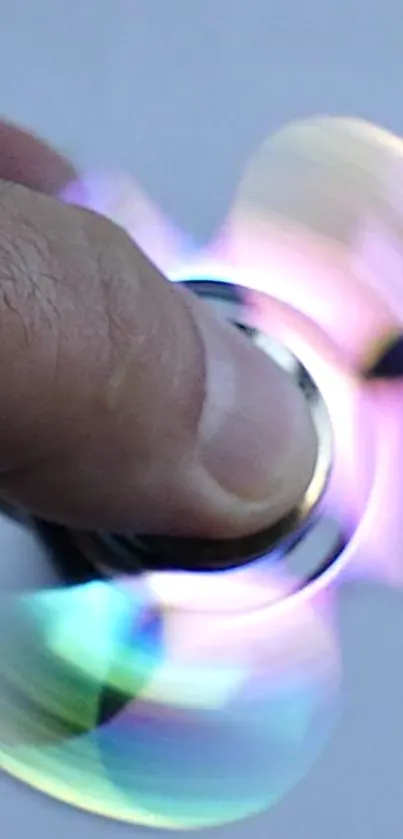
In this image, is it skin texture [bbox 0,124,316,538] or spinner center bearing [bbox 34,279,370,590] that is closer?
skin texture [bbox 0,124,316,538]

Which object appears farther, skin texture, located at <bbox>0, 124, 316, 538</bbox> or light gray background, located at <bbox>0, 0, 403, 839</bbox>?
light gray background, located at <bbox>0, 0, 403, 839</bbox>

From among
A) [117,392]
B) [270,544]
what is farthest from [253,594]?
[117,392]

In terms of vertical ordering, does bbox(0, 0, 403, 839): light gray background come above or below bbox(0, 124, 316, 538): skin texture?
above

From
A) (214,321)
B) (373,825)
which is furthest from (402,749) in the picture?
(214,321)
